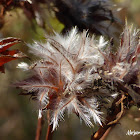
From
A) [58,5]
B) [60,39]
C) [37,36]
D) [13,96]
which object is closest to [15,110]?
[13,96]

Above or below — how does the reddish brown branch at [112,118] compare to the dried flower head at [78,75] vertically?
below

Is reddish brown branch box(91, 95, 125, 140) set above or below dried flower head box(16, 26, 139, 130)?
below

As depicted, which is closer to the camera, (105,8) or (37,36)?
(105,8)

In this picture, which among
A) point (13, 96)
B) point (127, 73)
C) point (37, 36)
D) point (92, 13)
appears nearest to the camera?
point (127, 73)

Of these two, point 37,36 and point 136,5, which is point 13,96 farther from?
point 136,5

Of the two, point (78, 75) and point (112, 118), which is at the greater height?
point (78, 75)

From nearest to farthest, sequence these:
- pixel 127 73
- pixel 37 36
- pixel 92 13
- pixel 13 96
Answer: pixel 127 73
pixel 92 13
pixel 37 36
pixel 13 96

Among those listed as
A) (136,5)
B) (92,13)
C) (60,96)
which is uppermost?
(136,5)

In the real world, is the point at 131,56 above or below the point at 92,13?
below
